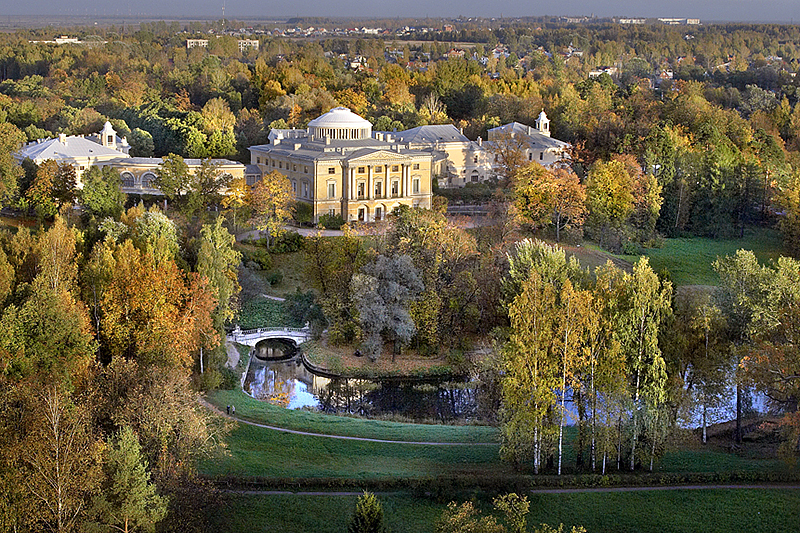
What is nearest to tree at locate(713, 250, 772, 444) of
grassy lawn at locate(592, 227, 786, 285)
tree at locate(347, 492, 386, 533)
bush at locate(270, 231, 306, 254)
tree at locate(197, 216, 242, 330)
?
tree at locate(347, 492, 386, 533)

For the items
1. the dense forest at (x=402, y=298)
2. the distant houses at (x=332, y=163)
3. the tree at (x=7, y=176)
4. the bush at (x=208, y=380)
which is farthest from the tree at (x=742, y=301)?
the tree at (x=7, y=176)

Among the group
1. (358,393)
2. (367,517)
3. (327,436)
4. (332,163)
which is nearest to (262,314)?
(358,393)

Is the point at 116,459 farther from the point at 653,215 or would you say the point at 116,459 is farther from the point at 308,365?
the point at 653,215

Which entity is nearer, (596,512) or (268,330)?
(596,512)

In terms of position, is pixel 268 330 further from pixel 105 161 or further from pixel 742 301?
pixel 105 161

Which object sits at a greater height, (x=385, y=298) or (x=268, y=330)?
(x=385, y=298)

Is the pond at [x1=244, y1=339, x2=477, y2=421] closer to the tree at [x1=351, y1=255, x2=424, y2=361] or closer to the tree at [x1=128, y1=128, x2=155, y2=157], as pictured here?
the tree at [x1=351, y1=255, x2=424, y2=361]
